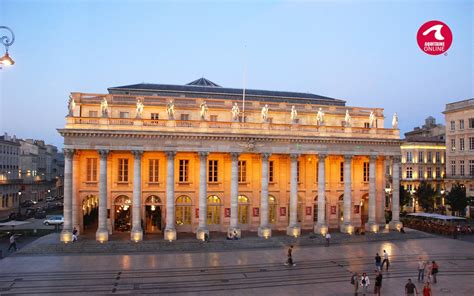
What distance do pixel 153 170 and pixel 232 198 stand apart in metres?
9.60

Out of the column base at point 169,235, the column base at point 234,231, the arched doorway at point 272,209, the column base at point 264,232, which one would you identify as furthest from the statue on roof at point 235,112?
the column base at point 169,235

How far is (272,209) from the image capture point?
2046 inches

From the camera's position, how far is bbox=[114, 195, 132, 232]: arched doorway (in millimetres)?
47875

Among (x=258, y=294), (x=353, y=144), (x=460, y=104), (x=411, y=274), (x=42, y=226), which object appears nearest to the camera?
(x=258, y=294)

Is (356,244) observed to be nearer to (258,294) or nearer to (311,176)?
(311,176)

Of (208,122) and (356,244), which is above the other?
(208,122)

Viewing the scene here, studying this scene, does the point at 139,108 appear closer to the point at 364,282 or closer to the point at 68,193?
the point at 68,193

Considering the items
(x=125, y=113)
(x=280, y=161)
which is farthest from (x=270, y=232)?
(x=125, y=113)

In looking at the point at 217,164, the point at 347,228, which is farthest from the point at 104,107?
the point at 347,228

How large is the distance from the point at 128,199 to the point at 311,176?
22.1 metres

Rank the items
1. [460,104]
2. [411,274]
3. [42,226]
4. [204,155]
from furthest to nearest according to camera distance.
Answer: [460,104] → [42,226] → [204,155] → [411,274]

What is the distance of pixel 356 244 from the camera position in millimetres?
45875

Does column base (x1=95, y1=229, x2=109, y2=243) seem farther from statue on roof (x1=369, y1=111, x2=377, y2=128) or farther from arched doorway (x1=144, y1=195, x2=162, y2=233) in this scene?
statue on roof (x1=369, y1=111, x2=377, y2=128)

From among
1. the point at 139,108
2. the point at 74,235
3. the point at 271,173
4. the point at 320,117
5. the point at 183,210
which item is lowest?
the point at 74,235
